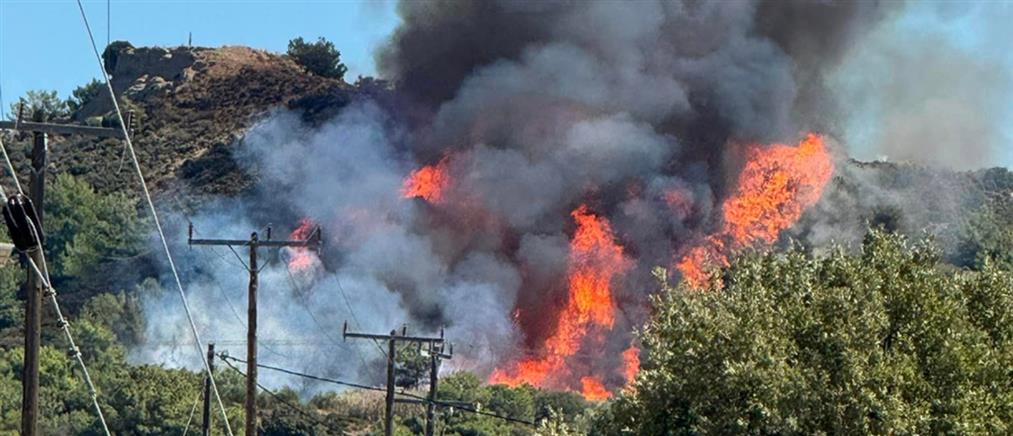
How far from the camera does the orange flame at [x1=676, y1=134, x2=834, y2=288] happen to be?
362 feet

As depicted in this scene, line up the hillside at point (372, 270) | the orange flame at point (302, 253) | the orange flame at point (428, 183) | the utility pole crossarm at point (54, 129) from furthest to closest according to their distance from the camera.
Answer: the orange flame at point (428, 183) < the orange flame at point (302, 253) < the hillside at point (372, 270) < the utility pole crossarm at point (54, 129)

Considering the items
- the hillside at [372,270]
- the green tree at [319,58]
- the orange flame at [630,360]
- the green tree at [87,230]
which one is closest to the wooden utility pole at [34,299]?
the hillside at [372,270]

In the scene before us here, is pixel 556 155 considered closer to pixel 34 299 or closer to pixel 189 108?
pixel 189 108

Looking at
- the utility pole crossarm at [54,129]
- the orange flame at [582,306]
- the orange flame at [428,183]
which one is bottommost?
the utility pole crossarm at [54,129]

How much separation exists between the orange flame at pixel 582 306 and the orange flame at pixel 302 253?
16.7 meters

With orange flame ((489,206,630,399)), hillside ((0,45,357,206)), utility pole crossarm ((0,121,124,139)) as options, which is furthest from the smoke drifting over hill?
utility pole crossarm ((0,121,124,139))

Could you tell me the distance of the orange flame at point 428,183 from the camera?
382 feet

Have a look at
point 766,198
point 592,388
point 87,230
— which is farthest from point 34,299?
point 87,230

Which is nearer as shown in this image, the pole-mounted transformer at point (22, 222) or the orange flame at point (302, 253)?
the pole-mounted transformer at point (22, 222)

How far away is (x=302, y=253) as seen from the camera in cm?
11875

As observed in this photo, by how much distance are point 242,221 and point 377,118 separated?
442 inches

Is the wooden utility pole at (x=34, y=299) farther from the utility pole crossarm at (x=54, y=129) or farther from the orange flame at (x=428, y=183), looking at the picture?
the orange flame at (x=428, y=183)

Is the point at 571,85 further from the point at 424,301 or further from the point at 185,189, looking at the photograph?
the point at 185,189

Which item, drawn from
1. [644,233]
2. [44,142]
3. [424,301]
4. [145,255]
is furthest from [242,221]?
[44,142]
